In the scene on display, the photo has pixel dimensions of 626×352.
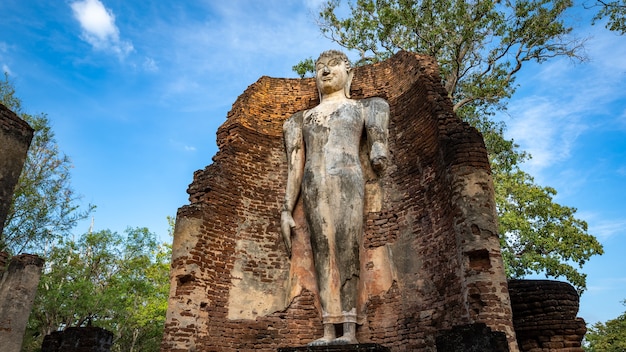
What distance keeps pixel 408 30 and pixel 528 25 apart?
3.08m

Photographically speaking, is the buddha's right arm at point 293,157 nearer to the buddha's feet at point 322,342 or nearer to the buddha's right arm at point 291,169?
the buddha's right arm at point 291,169

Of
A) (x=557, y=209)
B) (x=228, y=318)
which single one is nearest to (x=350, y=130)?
(x=228, y=318)

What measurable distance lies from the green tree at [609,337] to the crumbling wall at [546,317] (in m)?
18.0

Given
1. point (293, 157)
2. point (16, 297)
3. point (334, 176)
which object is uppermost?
point (293, 157)

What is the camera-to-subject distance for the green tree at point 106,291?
17.0m

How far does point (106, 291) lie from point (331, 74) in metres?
14.2

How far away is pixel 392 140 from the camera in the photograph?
803cm

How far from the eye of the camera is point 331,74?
8.43 metres

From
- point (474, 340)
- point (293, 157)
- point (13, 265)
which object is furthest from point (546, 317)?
point (13, 265)

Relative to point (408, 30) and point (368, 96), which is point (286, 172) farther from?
point (408, 30)

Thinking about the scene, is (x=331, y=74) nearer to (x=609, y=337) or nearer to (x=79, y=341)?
(x=79, y=341)

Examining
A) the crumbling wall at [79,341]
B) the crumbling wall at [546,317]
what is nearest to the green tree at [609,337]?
the crumbling wall at [546,317]

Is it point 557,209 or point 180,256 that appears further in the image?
point 557,209

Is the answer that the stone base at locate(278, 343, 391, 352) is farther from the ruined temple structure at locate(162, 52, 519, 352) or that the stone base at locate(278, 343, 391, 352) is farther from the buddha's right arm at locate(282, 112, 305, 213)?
the buddha's right arm at locate(282, 112, 305, 213)
